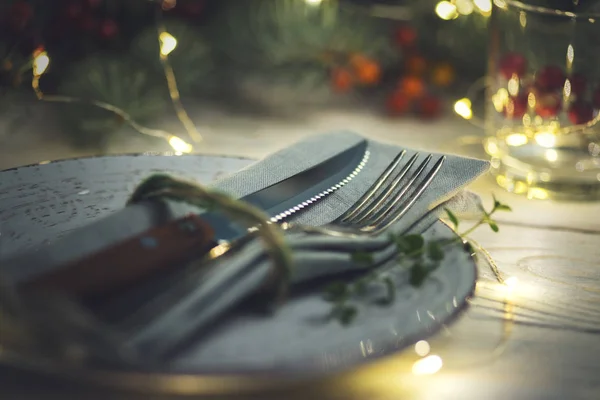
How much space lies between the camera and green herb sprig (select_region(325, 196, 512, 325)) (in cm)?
43

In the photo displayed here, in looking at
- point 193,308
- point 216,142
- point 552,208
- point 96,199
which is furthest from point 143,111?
point 193,308

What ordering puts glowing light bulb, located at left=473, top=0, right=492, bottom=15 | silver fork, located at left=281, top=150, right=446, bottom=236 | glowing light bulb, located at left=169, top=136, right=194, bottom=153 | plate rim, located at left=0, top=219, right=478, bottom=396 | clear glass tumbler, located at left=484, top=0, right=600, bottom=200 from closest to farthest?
plate rim, located at left=0, top=219, right=478, bottom=396, silver fork, located at left=281, top=150, right=446, bottom=236, clear glass tumbler, located at left=484, top=0, right=600, bottom=200, glowing light bulb, located at left=169, top=136, right=194, bottom=153, glowing light bulb, located at left=473, top=0, right=492, bottom=15

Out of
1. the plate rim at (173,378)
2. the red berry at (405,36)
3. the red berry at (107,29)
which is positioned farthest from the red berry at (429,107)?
the plate rim at (173,378)

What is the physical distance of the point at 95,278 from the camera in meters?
0.41

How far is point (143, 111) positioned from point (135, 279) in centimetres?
62

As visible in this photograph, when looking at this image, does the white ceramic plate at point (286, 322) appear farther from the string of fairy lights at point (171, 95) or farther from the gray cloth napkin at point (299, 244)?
the string of fairy lights at point (171, 95)

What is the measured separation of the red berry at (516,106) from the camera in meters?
0.86

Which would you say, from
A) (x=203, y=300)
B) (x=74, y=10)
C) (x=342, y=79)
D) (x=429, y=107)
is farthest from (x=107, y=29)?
(x=203, y=300)

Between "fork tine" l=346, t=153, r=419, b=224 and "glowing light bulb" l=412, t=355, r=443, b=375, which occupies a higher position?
"fork tine" l=346, t=153, r=419, b=224

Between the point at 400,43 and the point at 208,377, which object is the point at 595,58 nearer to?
the point at 400,43

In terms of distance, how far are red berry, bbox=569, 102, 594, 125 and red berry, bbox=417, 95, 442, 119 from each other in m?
0.30

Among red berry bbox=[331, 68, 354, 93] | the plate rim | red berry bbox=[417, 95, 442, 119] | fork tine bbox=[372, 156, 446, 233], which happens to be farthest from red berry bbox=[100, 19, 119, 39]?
the plate rim

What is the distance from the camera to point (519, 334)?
0.50 metres

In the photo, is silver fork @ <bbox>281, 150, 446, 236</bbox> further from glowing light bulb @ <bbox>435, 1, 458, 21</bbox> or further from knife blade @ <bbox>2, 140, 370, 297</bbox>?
glowing light bulb @ <bbox>435, 1, 458, 21</bbox>
